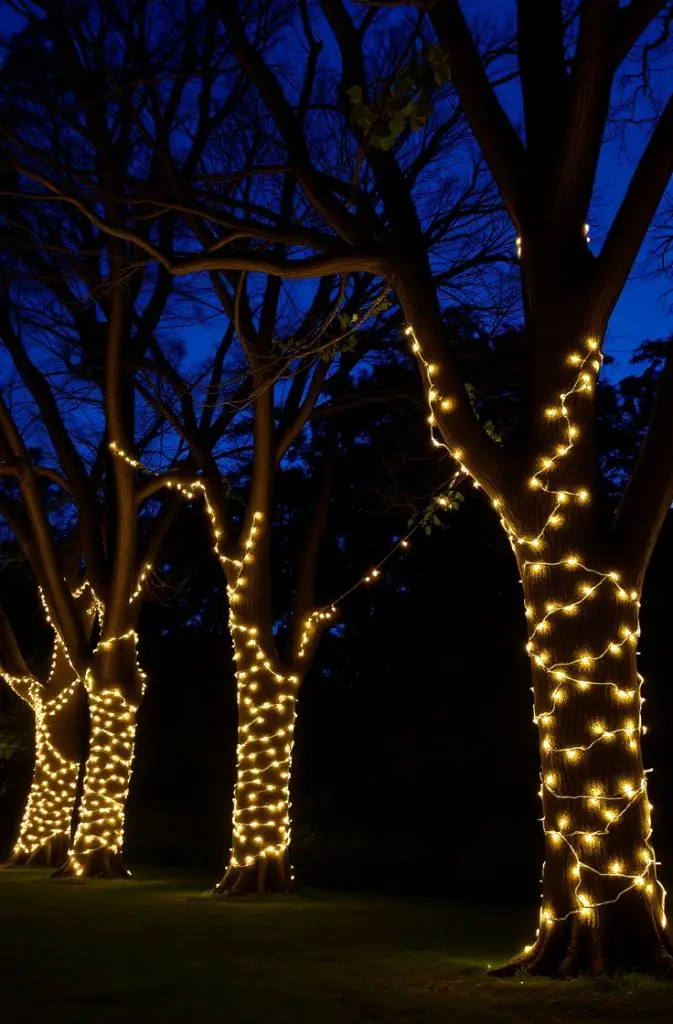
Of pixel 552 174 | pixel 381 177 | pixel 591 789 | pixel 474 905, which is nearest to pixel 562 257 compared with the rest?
pixel 552 174

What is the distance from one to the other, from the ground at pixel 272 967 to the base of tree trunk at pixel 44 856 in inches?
157

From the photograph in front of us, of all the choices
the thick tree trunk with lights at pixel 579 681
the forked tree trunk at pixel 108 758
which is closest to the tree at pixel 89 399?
the forked tree trunk at pixel 108 758

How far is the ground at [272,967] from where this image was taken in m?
4.73

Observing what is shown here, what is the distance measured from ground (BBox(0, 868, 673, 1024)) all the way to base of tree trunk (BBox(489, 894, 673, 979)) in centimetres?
15

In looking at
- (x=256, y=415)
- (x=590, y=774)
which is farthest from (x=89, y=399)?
(x=590, y=774)

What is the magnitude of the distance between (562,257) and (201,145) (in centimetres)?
735

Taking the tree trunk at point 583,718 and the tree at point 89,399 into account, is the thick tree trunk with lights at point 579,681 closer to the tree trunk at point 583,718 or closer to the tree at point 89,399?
the tree trunk at point 583,718

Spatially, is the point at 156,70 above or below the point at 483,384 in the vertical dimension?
above

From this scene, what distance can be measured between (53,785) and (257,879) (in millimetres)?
4914

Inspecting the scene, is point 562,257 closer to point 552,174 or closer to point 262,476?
point 552,174

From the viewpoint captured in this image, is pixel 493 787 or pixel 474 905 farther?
pixel 493 787

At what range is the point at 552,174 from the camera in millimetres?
5980

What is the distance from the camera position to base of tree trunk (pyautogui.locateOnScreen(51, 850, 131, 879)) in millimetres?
12234

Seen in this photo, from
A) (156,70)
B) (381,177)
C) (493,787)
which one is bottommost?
(493,787)
